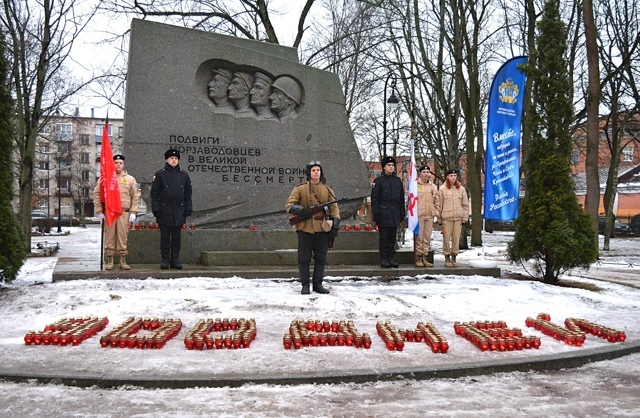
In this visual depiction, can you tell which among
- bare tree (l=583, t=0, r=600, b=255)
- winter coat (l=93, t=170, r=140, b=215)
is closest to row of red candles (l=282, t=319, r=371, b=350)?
winter coat (l=93, t=170, r=140, b=215)

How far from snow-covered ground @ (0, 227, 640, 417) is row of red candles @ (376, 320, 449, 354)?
0.30ft

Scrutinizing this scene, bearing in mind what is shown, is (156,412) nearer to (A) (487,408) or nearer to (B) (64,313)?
(A) (487,408)

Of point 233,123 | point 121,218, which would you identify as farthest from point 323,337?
point 233,123

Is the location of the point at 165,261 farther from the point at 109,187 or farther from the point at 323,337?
the point at 323,337

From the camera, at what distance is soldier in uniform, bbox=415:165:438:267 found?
11.2 m

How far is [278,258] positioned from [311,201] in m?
2.43

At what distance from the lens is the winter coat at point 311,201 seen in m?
8.48

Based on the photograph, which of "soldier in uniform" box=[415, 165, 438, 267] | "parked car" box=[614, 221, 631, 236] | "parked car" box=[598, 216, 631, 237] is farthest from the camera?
"parked car" box=[614, 221, 631, 236]

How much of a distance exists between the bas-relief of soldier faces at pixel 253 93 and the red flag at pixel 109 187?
2809mm

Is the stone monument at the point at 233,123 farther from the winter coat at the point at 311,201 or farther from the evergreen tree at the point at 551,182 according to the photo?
the evergreen tree at the point at 551,182

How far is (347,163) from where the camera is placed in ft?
41.7

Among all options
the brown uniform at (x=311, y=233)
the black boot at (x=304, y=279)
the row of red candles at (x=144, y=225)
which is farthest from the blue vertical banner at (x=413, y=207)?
the row of red candles at (x=144, y=225)

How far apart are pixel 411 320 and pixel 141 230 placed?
18.5 ft

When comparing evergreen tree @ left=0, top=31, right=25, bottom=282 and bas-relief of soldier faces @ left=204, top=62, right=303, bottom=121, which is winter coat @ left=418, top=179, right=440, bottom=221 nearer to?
bas-relief of soldier faces @ left=204, top=62, right=303, bottom=121
